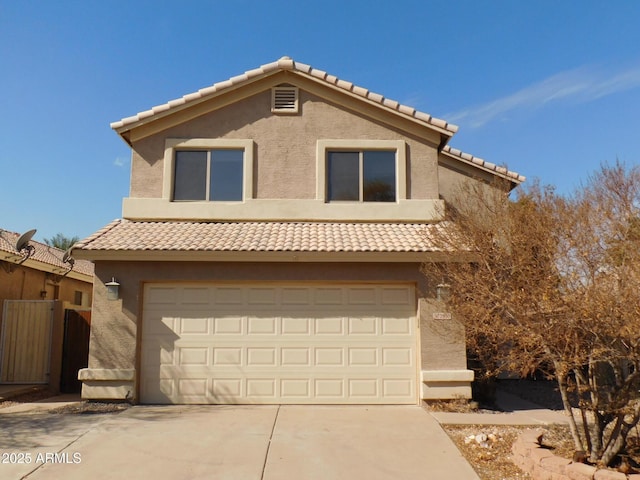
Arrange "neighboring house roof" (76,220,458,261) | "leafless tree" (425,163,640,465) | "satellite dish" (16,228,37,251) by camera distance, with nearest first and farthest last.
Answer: "leafless tree" (425,163,640,465) < "neighboring house roof" (76,220,458,261) < "satellite dish" (16,228,37,251)

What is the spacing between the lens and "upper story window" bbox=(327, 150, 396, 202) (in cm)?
1235

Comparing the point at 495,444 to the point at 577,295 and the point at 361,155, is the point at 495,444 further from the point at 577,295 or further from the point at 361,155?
the point at 361,155

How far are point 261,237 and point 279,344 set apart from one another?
7.84 ft

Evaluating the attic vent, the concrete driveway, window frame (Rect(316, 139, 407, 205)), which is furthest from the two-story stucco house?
the attic vent

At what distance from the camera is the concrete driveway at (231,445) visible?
6410 mm

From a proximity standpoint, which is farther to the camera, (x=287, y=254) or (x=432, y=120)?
(x=432, y=120)

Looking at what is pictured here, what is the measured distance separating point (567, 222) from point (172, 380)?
827 cm

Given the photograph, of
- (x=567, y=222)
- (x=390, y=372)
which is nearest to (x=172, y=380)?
(x=390, y=372)

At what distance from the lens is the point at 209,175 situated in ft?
40.3

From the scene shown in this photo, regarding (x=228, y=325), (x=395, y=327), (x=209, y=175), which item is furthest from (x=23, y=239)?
(x=395, y=327)

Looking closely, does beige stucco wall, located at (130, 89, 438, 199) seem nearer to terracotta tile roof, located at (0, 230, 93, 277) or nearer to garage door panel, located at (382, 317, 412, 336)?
garage door panel, located at (382, 317, 412, 336)

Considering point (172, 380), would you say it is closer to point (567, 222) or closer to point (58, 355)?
point (58, 355)

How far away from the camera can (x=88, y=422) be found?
880cm

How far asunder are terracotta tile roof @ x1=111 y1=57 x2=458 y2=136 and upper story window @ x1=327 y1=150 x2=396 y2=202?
115cm
